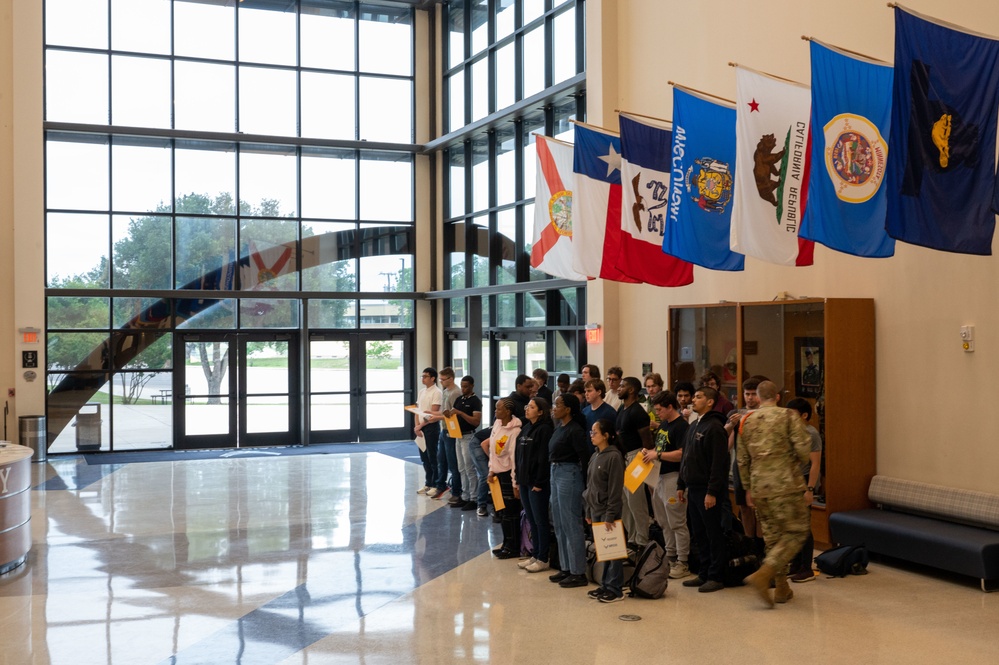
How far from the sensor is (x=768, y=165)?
26.8 ft

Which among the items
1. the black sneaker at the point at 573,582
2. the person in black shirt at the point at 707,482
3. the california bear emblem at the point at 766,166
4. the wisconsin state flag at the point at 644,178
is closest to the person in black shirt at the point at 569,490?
the black sneaker at the point at 573,582

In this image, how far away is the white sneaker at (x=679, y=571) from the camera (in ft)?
26.6

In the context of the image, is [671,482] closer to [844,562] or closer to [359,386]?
[844,562]

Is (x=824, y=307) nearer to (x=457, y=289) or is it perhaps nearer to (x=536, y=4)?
(x=536, y=4)

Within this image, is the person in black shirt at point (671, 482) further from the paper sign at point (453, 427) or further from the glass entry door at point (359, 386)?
the glass entry door at point (359, 386)

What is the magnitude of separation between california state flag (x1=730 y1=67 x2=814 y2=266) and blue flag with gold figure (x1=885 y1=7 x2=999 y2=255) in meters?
1.62

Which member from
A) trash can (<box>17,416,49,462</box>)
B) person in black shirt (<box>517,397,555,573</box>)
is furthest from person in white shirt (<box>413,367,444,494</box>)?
trash can (<box>17,416,49,462</box>)

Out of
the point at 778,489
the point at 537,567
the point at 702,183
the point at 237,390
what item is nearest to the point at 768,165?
the point at 702,183

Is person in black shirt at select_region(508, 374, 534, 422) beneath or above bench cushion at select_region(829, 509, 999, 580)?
above

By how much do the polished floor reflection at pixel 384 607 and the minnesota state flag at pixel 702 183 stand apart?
3.12 metres

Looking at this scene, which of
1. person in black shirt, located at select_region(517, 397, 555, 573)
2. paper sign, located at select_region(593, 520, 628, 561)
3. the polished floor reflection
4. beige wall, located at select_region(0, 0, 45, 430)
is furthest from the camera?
beige wall, located at select_region(0, 0, 45, 430)

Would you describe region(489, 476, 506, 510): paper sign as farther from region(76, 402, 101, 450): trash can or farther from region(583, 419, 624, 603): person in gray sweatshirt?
region(76, 402, 101, 450): trash can

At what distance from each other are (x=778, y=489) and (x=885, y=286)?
2.99m

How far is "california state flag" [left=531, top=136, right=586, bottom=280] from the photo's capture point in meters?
11.6
